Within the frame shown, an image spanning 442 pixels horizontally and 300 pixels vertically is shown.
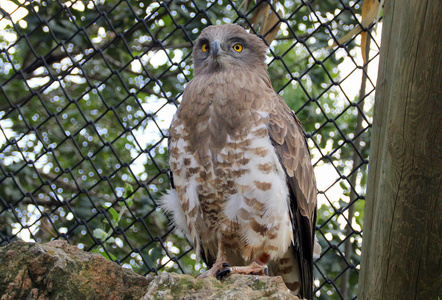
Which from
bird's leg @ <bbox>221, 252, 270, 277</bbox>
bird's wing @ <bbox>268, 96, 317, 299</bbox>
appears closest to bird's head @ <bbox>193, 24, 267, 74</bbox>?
bird's wing @ <bbox>268, 96, 317, 299</bbox>

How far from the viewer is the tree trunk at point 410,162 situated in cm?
177

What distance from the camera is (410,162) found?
5.97 feet

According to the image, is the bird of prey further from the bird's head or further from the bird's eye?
the bird's eye

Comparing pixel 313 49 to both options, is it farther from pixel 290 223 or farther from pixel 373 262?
pixel 373 262

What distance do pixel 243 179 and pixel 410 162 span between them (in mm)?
826

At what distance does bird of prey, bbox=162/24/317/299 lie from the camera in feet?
8.14

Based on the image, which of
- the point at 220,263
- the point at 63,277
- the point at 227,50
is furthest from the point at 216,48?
the point at 63,277

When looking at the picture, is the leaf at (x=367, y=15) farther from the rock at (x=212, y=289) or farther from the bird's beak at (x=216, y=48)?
the rock at (x=212, y=289)

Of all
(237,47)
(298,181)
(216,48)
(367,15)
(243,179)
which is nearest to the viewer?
(243,179)

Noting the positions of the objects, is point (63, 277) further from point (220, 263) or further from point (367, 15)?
point (367, 15)

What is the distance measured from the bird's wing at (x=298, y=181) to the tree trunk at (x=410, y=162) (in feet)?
2.14

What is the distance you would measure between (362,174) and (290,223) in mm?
1432

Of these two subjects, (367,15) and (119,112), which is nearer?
(367,15)

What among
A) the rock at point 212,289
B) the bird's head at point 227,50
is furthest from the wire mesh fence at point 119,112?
the rock at point 212,289
